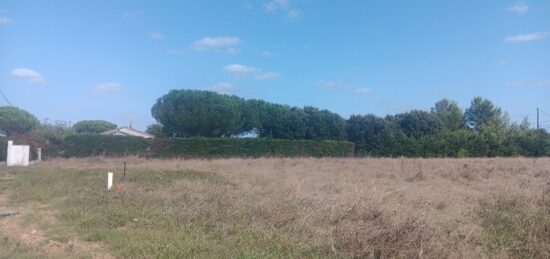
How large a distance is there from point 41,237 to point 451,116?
164 ft

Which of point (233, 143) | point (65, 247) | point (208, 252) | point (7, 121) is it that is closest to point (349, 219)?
point (208, 252)

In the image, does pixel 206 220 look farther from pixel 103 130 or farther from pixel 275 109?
pixel 103 130

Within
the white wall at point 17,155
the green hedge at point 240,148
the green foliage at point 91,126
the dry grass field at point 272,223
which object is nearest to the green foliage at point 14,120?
the green foliage at point 91,126

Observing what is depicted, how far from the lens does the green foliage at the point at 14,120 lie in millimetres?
47125

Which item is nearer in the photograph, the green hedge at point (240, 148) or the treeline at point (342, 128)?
the green hedge at point (240, 148)

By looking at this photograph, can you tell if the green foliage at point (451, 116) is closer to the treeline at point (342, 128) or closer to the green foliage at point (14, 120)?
the treeline at point (342, 128)

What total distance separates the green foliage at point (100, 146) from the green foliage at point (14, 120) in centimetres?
1963

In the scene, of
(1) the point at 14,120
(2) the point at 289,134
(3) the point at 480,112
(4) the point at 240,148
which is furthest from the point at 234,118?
(3) the point at 480,112

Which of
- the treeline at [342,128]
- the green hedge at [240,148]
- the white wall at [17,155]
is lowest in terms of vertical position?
the white wall at [17,155]

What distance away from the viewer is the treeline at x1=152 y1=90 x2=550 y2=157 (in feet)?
116

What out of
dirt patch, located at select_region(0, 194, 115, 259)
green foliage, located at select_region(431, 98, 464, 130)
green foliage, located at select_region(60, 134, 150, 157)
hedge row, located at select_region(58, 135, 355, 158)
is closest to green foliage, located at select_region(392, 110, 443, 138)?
green foliage, located at select_region(431, 98, 464, 130)

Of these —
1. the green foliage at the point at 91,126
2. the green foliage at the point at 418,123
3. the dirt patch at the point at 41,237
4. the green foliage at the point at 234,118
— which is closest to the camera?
the dirt patch at the point at 41,237

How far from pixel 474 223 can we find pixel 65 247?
23.4 ft

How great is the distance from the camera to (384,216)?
7.30 m
